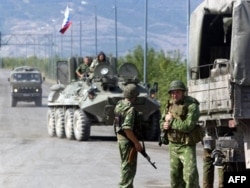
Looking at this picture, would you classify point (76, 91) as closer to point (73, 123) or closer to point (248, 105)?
point (73, 123)

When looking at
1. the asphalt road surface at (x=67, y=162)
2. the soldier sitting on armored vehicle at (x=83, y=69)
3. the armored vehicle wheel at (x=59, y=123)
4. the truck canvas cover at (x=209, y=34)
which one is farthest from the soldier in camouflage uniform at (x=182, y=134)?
the armored vehicle wheel at (x=59, y=123)

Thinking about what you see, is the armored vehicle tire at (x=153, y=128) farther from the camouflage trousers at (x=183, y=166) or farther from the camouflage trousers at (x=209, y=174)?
the camouflage trousers at (x=183, y=166)

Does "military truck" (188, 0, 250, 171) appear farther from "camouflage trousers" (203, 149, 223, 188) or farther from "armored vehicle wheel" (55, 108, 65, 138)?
"armored vehicle wheel" (55, 108, 65, 138)

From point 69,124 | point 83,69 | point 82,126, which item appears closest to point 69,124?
point 69,124

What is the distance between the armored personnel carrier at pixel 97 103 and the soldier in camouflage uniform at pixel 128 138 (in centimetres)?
1642


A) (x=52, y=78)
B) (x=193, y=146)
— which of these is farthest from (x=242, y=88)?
(x=52, y=78)

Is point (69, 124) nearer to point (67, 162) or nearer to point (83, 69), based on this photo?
point (83, 69)

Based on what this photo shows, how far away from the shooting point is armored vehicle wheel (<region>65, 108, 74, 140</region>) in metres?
34.8

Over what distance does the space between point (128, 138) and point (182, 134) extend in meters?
1.19

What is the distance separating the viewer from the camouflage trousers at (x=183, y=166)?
14633 millimetres

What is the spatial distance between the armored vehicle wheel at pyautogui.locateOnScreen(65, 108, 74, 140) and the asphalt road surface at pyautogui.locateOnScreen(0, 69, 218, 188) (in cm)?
27

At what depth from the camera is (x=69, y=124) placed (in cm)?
3488

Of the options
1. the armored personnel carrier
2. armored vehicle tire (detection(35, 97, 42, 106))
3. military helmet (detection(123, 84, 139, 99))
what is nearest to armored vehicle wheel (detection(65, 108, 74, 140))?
the armored personnel carrier

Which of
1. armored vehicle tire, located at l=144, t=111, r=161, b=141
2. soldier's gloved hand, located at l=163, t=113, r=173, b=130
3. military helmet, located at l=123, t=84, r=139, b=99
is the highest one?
military helmet, located at l=123, t=84, r=139, b=99
